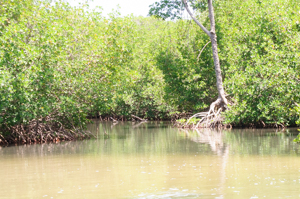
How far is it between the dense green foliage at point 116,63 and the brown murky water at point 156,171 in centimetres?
225

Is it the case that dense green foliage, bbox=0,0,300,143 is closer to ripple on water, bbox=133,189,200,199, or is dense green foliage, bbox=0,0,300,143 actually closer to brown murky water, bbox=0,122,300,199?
brown murky water, bbox=0,122,300,199

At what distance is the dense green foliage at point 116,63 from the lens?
13.6 metres

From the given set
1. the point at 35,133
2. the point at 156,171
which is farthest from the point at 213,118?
the point at 156,171

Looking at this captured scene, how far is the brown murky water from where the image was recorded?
6.53 m

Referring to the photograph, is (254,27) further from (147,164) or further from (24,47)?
(147,164)

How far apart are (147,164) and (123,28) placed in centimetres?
996

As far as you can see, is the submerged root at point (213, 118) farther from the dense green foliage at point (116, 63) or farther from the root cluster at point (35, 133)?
the root cluster at point (35, 133)

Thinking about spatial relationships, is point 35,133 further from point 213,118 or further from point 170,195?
point 170,195

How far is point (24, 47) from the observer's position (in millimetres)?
12977

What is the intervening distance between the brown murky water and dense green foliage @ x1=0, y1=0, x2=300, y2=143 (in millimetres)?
2249

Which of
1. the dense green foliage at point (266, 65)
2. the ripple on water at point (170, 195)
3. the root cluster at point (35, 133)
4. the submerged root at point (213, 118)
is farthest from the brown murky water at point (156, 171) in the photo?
the submerged root at point (213, 118)

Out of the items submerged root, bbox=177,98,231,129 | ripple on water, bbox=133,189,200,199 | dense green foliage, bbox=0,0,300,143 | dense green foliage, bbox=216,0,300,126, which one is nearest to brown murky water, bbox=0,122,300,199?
ripple on water, bbox=133,189,200,199

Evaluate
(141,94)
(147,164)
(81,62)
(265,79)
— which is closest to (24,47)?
(81,62)

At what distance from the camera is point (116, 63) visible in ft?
56.7
